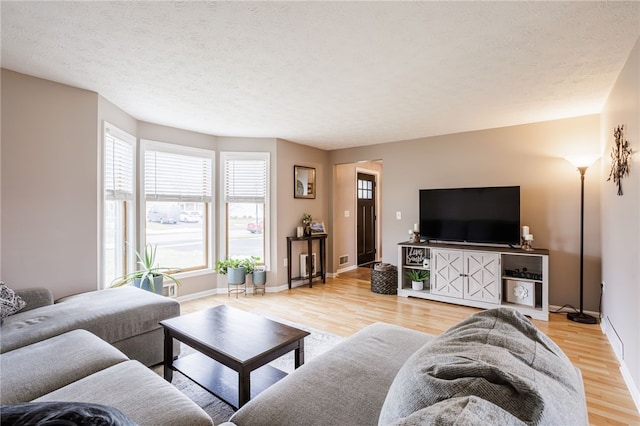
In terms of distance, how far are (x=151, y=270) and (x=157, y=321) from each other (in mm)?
1167

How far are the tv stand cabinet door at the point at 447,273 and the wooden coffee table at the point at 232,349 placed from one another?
8.71 feet

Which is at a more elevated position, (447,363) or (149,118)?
(149,118)

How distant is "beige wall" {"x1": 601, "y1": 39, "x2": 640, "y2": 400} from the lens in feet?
6.68

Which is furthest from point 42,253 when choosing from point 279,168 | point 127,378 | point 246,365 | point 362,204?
point 362,204

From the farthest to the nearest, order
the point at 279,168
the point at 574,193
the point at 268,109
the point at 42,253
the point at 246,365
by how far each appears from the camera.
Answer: the point at 279,168, the point at 574,193, the point at 268,109, the point at 42,253, the point at 246,365

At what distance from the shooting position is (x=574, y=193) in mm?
→ 3625

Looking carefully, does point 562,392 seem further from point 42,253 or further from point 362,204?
point 362,204

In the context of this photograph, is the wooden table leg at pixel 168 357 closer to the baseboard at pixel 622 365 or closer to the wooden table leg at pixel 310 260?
the wooden table leg at pixel 310 260

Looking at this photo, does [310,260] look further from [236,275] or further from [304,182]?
[304,182]

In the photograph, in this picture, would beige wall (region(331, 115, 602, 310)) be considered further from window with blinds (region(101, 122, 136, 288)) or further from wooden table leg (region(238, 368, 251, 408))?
window with blinds (region(101, 122, 136, 288))

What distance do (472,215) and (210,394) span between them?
3608 millimetres

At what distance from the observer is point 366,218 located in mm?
6793

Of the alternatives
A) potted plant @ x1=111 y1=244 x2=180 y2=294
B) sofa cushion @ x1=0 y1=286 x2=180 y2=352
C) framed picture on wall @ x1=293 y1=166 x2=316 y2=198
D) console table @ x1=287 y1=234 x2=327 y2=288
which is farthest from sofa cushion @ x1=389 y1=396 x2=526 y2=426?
framed picture on wall @ x1=293 y1=166 x2=316 y2=198

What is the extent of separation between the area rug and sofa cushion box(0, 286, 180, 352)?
43 cm
